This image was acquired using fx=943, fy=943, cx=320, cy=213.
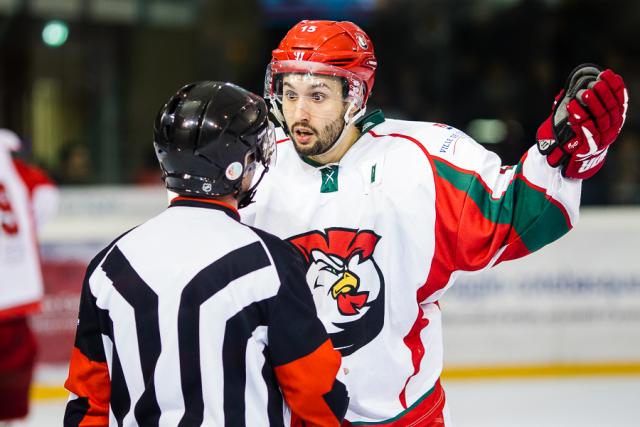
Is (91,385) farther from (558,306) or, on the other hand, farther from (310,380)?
(558,306)

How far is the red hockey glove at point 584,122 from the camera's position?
5.01ft

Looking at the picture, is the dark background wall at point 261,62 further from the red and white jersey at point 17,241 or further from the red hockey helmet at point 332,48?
the red hockey helmet at point 332,48

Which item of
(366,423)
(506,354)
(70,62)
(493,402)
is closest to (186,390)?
(366,423)

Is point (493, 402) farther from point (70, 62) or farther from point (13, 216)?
point (70, 62)

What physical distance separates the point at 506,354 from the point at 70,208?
2.22 metres

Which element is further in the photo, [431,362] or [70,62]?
[70,62]

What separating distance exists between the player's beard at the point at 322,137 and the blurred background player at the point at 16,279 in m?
1.87

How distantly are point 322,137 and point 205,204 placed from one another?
0.44 meters

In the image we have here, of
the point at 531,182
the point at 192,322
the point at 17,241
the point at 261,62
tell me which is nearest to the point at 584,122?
the point at 531,182

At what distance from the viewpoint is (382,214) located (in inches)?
67.1

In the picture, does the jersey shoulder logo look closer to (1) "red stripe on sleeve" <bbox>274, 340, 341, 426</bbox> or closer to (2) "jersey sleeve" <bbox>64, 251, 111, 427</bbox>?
(1) "red stripe on sleeve" <bbox>274, 340, 341, 426</bbox>

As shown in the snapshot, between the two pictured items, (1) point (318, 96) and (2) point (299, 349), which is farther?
(1) point (318, 96)

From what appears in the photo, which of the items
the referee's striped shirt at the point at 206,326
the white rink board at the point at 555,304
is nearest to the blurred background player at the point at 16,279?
the white rink board at the point at 555,304

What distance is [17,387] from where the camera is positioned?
326 centimetres
